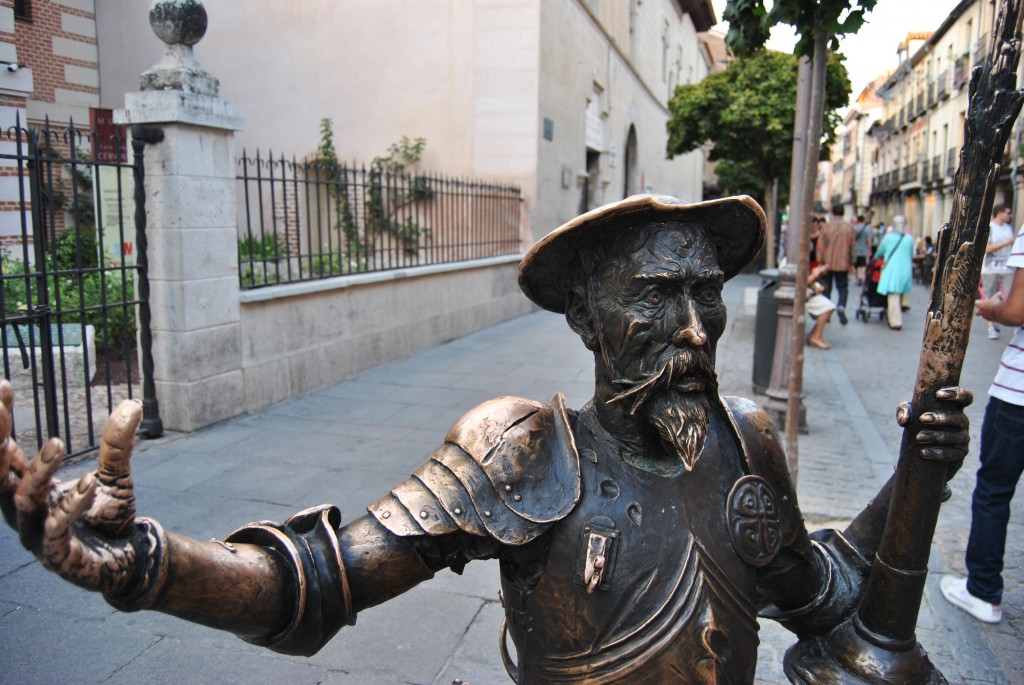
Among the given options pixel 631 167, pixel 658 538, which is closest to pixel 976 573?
pixel 658 538

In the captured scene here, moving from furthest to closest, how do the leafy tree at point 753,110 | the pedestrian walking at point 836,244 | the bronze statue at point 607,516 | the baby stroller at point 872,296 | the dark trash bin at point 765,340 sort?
the leafy tree at point 753,110
the baby stroller at point 872,296
the pedestrian walking at point 836,244
the dark trash bin at point 765,340
the bronze statue at point 607,516

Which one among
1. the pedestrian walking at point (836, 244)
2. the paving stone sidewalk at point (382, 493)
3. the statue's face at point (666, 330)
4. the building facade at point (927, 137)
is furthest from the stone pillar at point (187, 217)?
the building facade at point (927, 137)

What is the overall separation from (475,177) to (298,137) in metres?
3.29

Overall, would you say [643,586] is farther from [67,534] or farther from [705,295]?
[67,534]

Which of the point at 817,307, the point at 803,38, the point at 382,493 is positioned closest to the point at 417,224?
the point at 817,307

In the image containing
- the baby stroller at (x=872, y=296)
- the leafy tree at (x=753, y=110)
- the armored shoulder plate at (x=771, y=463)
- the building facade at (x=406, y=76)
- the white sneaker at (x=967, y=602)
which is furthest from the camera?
the leafy tree at (x=753, y=110)

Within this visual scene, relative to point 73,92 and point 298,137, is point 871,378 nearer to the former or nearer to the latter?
point 298,137

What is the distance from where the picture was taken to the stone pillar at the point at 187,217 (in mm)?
5957

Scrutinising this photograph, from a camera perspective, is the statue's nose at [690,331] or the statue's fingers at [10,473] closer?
the statue's fingers at [10,473]

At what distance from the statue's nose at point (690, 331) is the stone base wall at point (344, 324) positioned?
19.2ft

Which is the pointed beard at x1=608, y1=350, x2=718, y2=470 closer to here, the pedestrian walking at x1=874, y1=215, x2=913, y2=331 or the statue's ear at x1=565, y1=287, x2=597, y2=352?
the statue's ear at x1=565, y1=287, x2=597, y2=352

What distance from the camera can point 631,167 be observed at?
2414 cm

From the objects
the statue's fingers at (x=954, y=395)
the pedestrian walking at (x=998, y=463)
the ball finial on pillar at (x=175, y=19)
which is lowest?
the pedestrian walking at (x=998, y=463)

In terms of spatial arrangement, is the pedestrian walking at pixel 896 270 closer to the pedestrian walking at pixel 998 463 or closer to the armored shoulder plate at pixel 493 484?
the pedestrian walking at pixel 998 463
